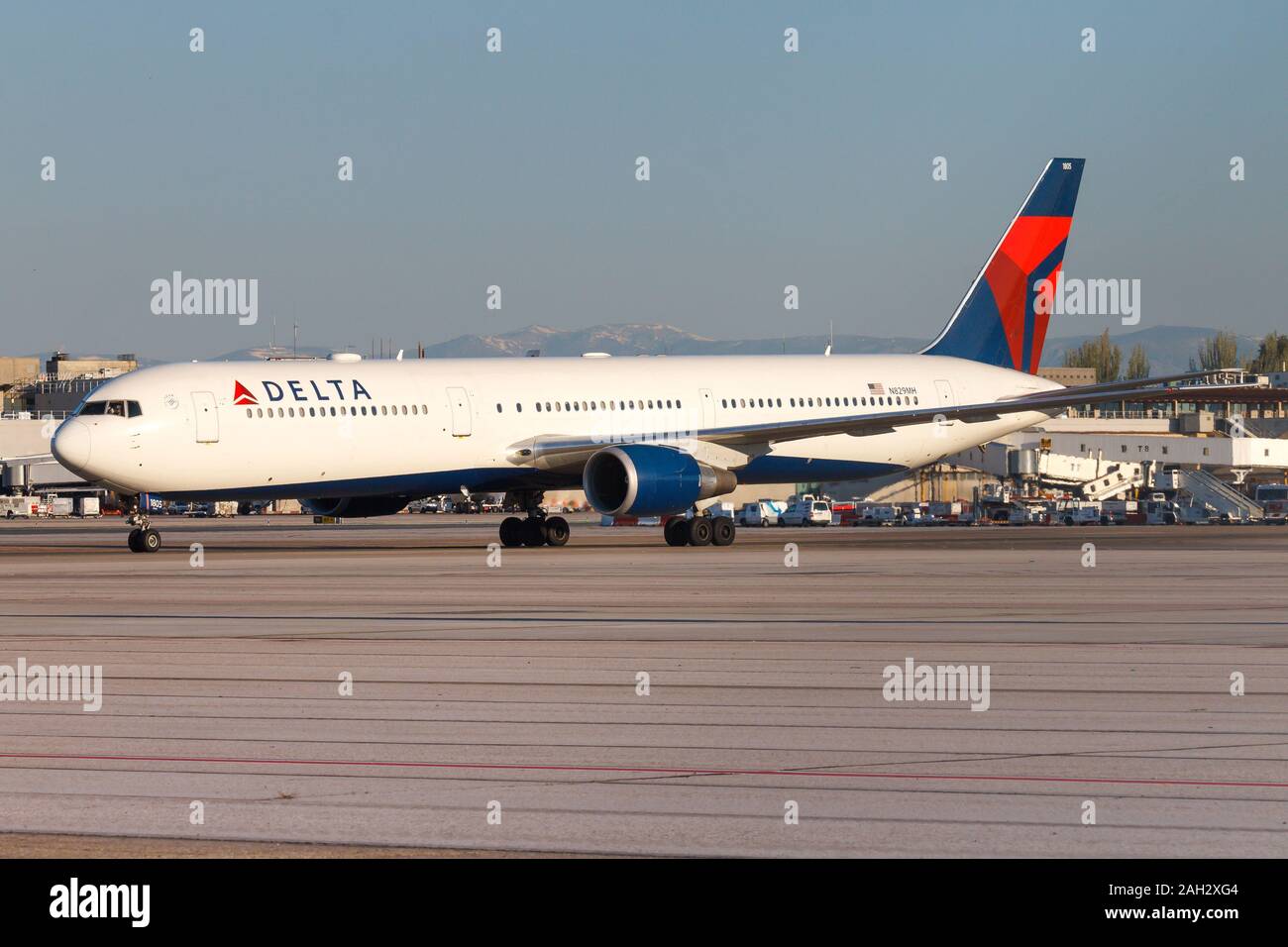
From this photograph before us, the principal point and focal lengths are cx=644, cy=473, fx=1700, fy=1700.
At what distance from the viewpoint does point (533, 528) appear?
42625 mm

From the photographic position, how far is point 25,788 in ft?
35.9

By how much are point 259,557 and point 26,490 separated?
70.9 metres

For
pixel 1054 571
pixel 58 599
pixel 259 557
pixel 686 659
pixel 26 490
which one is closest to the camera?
pixel 686 659

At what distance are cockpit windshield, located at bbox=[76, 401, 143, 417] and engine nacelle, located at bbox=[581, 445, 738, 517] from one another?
10.1 meters

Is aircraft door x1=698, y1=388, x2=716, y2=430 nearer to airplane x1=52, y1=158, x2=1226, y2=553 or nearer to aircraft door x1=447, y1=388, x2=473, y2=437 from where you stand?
airplane x1=52, y1=158, x2=1226, y2=553

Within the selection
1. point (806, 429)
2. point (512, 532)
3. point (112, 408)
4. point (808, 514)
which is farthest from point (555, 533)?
point (808, 514)

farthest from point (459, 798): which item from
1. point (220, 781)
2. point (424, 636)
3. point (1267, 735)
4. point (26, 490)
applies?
point (26, 490)

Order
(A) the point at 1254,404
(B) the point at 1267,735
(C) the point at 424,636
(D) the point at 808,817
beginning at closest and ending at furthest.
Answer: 1. (D) the point at 808,817
2. (B) the point at 1267,735
3. (C) the point at 424,636
4. (A) the point at 1254,404

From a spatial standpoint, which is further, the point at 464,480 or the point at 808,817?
the point at 464,480

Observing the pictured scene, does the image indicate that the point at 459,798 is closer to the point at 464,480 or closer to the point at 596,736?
the point at 596,736

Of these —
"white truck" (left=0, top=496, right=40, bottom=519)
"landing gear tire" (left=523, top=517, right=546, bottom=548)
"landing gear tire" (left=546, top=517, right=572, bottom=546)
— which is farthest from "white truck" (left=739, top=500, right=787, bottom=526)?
"white truck" (left=0, top=496, right=40, bottom=519)

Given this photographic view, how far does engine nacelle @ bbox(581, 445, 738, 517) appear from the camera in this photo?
38062 mm

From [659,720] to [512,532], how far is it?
29.4 metres
